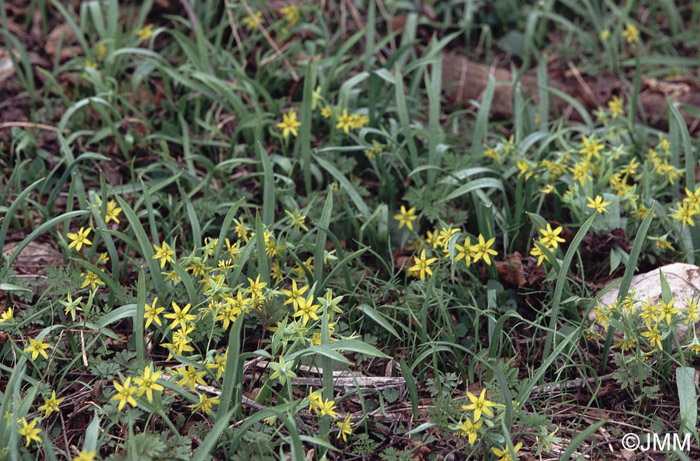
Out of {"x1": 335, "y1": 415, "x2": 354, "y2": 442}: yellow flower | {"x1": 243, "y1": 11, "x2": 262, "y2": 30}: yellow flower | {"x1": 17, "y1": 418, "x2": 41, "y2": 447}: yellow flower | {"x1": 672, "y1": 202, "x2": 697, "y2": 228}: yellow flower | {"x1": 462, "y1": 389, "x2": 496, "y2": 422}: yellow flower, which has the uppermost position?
{"x1": 243, "y1": 11, "x2": 262, "y2": 30}: yellow flower

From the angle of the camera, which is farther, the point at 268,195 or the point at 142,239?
the point at 268,195

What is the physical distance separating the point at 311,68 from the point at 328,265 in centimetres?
88

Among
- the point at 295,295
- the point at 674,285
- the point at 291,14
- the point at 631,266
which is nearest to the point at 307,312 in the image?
the point at 295,295

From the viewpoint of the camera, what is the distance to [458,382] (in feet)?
6.97

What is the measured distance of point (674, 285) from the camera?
87.9 inches

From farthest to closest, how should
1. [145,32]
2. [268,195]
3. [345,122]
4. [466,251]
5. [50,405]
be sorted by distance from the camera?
1. [145,32]
2. [345,122]
3. [268,195]
4. [466,251]
5. [50,405]

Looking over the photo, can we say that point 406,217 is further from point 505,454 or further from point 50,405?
point 50,405

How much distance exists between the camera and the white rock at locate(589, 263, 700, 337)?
221cm

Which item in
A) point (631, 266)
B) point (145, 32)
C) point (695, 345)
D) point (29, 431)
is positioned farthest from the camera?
point (145, 32)

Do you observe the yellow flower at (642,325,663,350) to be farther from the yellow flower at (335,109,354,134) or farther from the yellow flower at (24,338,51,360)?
the yellow flower at (24,338,51,360)

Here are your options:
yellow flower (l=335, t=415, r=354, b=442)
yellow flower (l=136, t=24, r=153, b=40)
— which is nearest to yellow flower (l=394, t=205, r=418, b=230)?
yellow flower (l=335, t=415, r=354, b=442)

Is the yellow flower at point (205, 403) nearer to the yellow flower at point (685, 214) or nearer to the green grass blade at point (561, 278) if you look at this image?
the green grass blade at point (561, 278)

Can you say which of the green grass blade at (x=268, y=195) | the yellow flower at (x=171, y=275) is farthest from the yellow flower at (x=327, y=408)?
the green grass blade at (x=268, y=195)

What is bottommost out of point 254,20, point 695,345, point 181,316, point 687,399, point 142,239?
point 687,399
